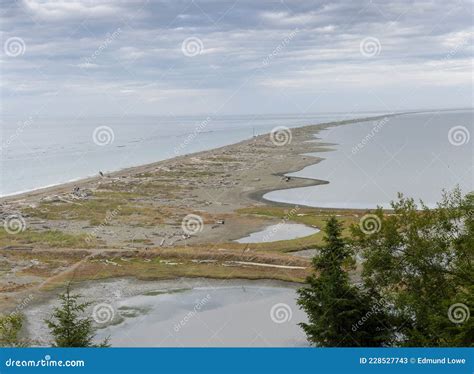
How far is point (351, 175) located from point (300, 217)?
2040 inches

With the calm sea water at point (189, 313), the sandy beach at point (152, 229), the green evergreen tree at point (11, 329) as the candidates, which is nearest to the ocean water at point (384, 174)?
the sandy beach at point (152, 229)

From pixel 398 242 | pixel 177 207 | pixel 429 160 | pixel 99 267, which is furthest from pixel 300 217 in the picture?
pixel 429 160

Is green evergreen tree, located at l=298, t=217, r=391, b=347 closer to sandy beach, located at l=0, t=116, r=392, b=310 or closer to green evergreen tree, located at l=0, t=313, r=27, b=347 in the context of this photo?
green evergreen tree, located at l=0, t=313, r=27, b=347

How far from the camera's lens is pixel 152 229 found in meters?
64.9

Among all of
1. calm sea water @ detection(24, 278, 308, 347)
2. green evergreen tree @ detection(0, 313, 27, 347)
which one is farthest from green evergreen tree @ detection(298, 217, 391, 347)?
green evergreen tree @ detection(0, 313, 27, 347)

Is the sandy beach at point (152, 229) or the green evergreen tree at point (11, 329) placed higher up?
the sandy beach at point (152, 229)

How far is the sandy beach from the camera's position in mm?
47594

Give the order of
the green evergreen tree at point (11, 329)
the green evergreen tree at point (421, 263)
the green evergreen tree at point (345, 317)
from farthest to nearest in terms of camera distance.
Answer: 1. the green evergreen tree at point (345, 317)
2. the green evergreen tree at point (421, 263)
3. the green evergreen tree at point (11, 329)

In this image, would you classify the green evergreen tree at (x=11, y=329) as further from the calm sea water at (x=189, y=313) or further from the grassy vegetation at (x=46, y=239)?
the grassy vegetation at (x=46, y=239)

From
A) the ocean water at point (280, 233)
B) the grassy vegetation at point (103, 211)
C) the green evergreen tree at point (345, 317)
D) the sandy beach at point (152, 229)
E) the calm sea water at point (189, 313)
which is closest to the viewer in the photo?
the green evergreen tree at point (345, 317)

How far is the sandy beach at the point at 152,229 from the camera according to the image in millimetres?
47594

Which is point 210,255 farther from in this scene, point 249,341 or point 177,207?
point 177,207

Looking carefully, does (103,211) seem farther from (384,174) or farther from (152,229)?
(384,174)

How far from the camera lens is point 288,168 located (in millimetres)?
126188
